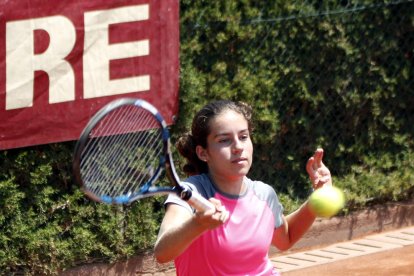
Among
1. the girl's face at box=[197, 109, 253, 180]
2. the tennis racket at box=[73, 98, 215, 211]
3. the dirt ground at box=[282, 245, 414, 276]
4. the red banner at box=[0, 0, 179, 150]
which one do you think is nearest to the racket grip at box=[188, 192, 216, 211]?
the tennis racket at box=[73, 98, 215, 211]

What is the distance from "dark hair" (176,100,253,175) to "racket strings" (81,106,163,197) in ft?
0.50

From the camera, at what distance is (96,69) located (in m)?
6.22

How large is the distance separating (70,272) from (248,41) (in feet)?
6.34

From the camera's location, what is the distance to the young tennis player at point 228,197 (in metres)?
4.05

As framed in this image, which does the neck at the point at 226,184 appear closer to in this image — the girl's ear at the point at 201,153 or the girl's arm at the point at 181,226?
the girl's ear at the point at 201,153

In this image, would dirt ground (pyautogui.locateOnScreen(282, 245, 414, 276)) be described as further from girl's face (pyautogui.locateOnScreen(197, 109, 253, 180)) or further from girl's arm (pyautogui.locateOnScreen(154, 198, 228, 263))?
girl's arm (pyautogui.locateOnScreen(154, 198, 228, 263))

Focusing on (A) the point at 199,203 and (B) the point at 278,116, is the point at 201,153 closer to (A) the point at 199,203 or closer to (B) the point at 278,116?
(A) the point at 199,203

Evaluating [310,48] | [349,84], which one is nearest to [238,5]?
[310,48]

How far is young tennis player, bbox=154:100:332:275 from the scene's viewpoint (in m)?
4.05

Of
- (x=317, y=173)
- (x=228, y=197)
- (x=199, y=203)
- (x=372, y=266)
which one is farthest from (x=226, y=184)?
(x=372, y=266)

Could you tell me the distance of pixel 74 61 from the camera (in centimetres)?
615

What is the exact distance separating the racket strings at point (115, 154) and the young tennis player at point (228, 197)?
0.19 meters

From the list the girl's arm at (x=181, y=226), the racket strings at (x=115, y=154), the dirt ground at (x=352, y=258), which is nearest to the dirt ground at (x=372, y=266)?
the dirt ground at (x=352, y=258)

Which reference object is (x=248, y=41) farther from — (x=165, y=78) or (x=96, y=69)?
(x=96, y=69)
